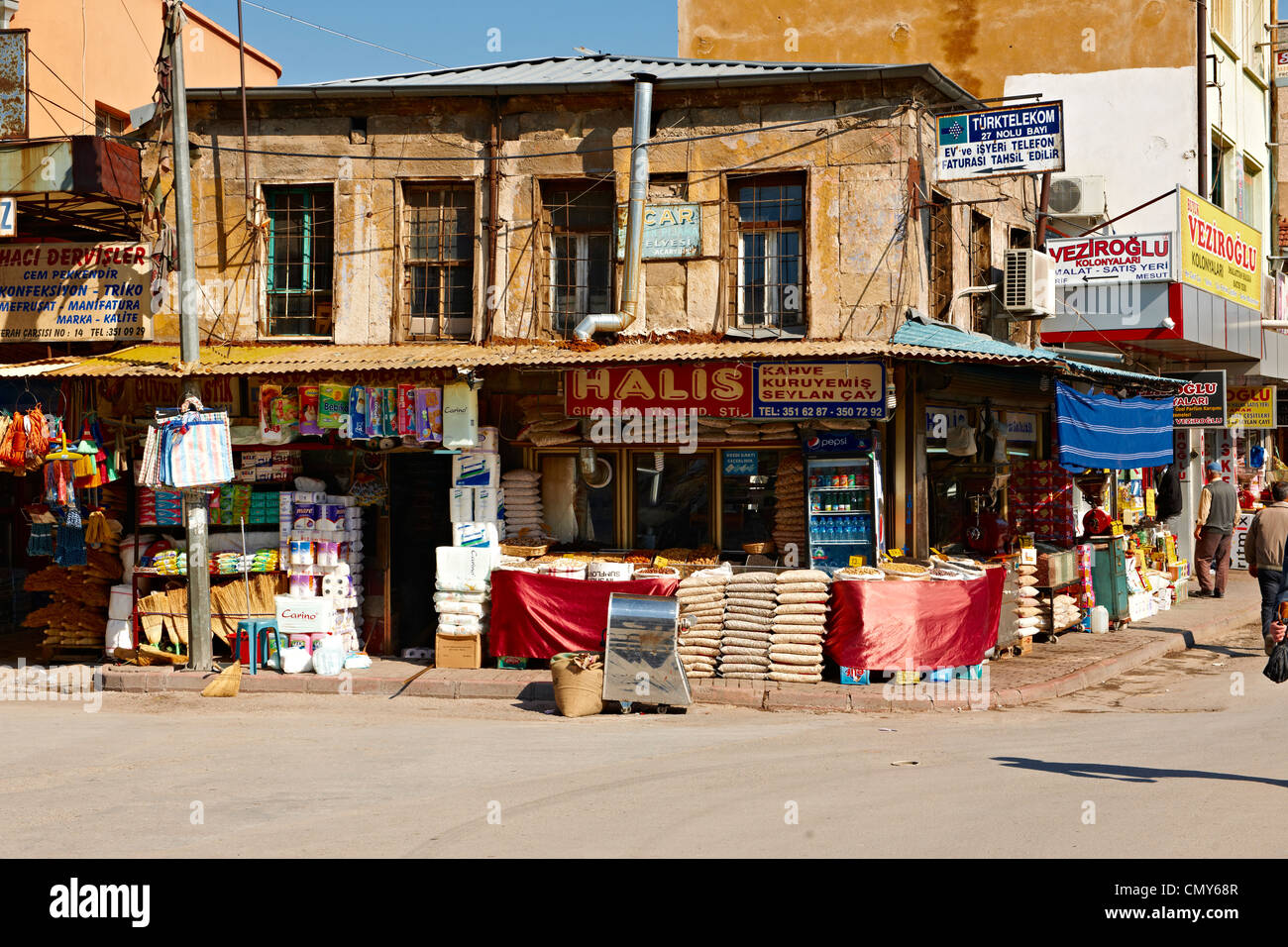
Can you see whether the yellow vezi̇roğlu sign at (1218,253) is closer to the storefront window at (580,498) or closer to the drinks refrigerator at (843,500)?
the drinks refrigerator at (843,500)

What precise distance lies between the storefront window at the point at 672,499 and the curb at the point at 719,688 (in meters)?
2.70

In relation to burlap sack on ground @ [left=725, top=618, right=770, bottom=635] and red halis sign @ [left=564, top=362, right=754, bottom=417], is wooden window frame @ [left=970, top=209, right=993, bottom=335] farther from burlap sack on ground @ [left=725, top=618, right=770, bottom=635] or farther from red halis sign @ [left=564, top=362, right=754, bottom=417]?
burlap sack on ground @ [left=725, top=618, right=770, bottom=635]

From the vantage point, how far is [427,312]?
16.6 m

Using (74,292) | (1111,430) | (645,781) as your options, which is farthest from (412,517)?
(1111,430)

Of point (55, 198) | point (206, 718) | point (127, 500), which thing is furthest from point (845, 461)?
point (55, 198)

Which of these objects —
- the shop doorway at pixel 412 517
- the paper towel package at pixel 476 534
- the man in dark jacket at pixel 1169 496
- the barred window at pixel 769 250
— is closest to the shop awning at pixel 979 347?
the barred window at pixel 769 250

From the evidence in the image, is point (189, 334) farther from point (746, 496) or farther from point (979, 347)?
point (979, 347)

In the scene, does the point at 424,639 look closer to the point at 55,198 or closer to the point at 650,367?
the point at 650,367

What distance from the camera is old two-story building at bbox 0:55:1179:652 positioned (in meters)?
15.0

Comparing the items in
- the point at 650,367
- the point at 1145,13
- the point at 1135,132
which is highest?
the point at 1145,13

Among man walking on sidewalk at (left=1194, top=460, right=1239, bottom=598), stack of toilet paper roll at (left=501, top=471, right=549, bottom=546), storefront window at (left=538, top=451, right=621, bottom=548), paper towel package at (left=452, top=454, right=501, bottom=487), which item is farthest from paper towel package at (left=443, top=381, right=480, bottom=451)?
man walking on sidewalk at (left=1194, top=460, right=1239, bottom=598)

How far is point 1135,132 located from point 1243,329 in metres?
4.00

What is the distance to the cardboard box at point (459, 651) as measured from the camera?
14992 mm

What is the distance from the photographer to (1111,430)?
16.3m
